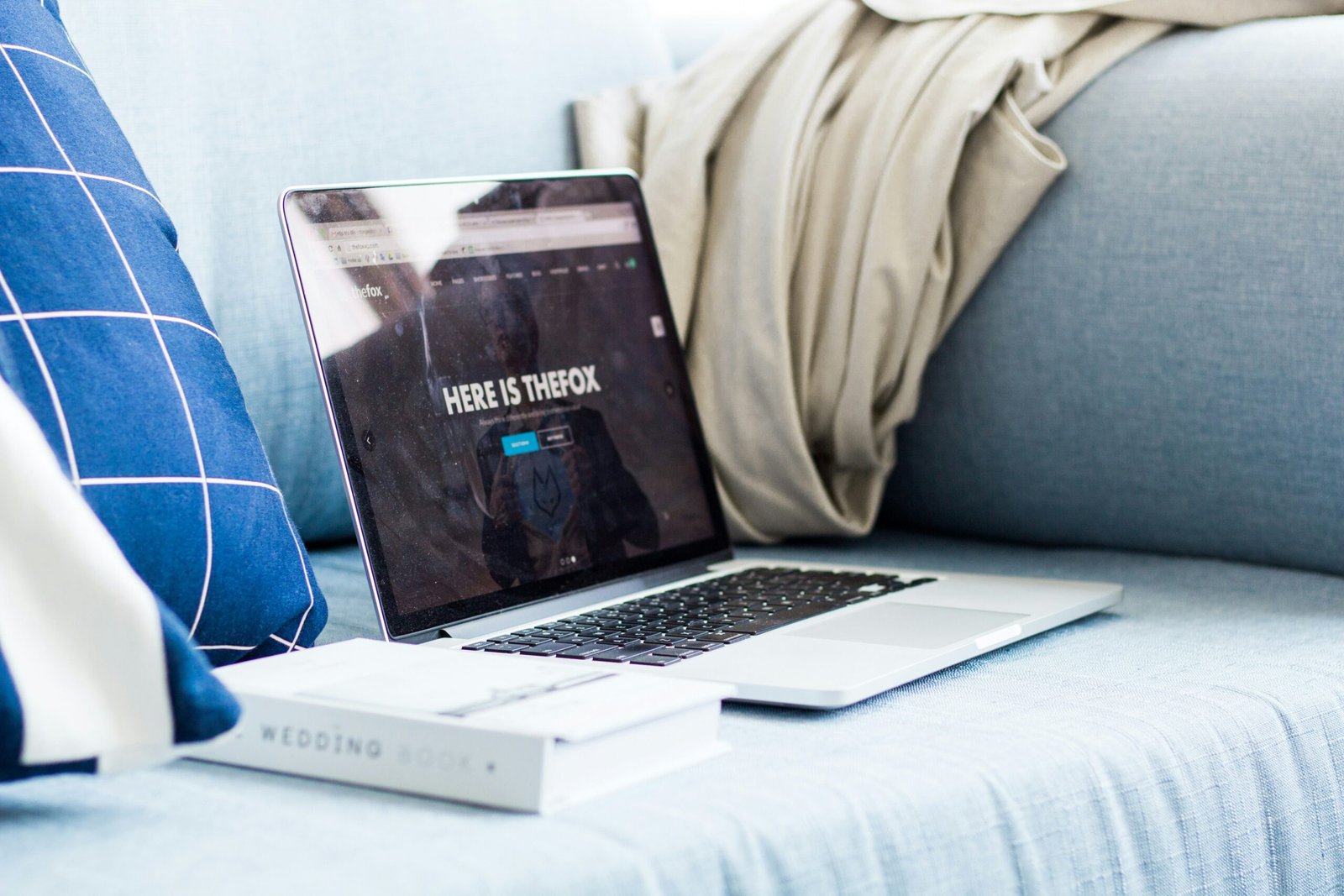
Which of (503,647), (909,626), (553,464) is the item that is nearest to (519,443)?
(553,464)

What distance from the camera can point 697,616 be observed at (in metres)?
0.81

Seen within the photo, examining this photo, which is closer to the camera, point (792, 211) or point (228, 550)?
point (228, 550)

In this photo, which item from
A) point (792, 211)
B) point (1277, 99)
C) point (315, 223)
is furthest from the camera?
point (792, 211)

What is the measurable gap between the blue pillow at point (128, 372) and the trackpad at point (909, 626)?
27 cm

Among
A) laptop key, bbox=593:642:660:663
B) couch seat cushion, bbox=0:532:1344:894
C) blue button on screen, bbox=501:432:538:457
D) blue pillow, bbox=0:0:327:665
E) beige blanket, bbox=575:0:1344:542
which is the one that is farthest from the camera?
beige blanket, bbox=575:0:1344:542

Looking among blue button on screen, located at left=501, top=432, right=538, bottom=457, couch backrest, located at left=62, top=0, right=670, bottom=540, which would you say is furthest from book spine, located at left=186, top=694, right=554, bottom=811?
couch backrest, located at left=62, top=0, right=670, bottom=540

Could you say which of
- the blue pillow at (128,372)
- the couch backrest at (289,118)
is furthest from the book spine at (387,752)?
the couch backrest at (289,118)

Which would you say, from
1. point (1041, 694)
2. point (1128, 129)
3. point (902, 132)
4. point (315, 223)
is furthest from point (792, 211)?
point (1041, 694)

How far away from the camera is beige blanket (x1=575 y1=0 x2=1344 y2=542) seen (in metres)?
1.02

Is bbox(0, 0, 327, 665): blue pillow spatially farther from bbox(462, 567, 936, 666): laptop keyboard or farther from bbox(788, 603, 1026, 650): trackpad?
bbox(788, 603, 1026, 650): trackpad

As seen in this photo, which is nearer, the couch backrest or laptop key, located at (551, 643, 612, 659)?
laptop key, located at (551, 643, 612, 659)

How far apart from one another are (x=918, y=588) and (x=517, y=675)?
0.37m

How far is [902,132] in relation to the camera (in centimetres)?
102

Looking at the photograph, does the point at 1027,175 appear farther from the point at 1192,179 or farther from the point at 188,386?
the point at 188,386
